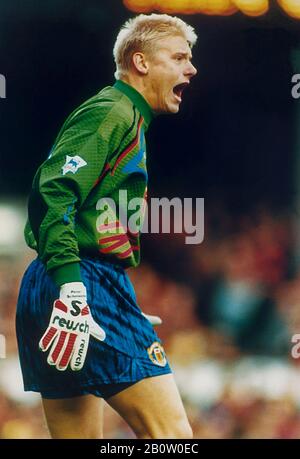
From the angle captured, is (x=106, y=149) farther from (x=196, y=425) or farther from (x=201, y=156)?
(x=196, y=425)

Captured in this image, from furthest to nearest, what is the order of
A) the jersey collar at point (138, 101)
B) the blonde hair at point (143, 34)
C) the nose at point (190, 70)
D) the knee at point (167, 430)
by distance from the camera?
1. the nose at point (190, 70)
2. the blonde hair at point (143, 34)
3. the jersey collar at point (138, 101)
4. the knee at point (167, 430)

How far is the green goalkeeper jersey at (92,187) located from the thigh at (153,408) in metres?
0.53

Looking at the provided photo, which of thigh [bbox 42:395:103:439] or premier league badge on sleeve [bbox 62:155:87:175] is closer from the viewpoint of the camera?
premier league badge on sleeve [bbox 62:155:87:175]

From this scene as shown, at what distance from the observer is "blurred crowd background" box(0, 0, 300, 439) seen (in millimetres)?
5496

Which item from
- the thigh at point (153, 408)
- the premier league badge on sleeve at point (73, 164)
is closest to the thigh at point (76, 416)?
the thigh at point (153, 408)

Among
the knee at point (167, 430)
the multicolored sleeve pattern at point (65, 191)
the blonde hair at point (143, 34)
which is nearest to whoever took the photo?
the multicolored sleeve pattern at point (65, 191)

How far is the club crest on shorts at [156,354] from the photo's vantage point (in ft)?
16.3

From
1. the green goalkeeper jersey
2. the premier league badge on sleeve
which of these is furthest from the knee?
the premier league badge on sleeve

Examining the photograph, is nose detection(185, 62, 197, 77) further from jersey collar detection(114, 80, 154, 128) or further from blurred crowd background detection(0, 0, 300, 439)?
jersey collar detection(114, 80, 154, 128)

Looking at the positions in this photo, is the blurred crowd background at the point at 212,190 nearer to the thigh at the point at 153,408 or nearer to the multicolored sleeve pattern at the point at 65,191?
the multicolored sleeve pattern at the point at 65,191

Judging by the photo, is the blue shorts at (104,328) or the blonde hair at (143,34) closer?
the blue shorts at (104,328)

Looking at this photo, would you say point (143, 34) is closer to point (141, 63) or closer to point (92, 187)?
point (141, 63)

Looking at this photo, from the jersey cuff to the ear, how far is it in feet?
3.21

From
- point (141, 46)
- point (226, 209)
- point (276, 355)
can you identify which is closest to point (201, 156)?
point (226, 209)
